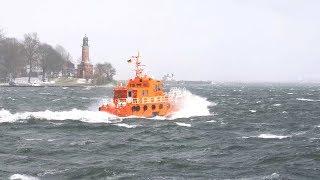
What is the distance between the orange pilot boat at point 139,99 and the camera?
5556 cm

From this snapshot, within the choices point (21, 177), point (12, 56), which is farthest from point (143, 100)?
point (12, 56)

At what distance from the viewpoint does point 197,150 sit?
34969 millimetres

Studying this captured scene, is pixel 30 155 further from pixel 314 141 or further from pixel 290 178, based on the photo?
pixel 314 141

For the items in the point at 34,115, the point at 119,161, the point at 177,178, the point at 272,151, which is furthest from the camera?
the point at 34,115

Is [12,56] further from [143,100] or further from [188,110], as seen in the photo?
[143,100]

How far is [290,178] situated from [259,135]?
54.8 feet

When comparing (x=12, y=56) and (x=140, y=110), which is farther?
(x=12, y=56)

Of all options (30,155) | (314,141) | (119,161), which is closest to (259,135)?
(314,141)

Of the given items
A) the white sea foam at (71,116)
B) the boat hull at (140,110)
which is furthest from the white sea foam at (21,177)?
the boat hull at (140,110)

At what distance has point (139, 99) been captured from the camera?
2238 inches

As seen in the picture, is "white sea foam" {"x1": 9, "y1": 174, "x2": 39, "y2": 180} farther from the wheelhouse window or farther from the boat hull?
the wheelhouse window

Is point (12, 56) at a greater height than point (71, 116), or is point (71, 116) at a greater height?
point (12, 56)

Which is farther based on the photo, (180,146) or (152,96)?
(152,96)

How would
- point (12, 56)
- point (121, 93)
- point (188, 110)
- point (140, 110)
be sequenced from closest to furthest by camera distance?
1. point (140, 110)
2. point (121, 93)
3. point (188, 110)
4. point (12, 56)
